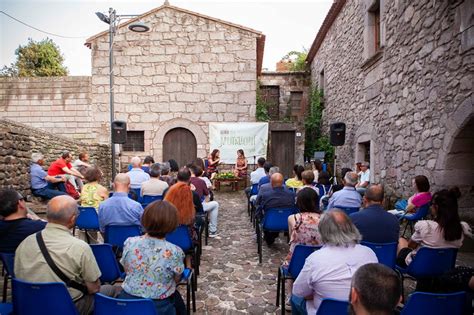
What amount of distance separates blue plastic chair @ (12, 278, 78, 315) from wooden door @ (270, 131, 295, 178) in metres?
10.7

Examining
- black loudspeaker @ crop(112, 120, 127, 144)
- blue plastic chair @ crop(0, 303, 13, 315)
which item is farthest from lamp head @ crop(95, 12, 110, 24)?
blue plastic chair @ crop(0, 303, 13, 315)

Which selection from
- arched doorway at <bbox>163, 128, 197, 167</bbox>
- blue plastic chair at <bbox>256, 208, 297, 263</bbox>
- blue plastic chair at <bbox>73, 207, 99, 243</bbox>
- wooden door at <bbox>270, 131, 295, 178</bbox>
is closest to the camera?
blue plastic chair at <bbox>73, 207, 99, 243</bbox>

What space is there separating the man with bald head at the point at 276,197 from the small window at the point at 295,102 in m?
11.2

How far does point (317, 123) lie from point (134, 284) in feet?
39.8

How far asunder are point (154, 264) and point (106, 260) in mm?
777

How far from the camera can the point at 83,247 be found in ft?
6.52

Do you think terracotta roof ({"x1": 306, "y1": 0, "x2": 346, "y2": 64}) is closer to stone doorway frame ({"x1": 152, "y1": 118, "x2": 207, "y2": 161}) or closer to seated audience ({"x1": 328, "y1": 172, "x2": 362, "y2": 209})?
stone doorway frame ({"x1": 152, "y1": 118, "x2": 207, "y2": 161})

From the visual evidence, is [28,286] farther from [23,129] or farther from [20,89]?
[20,89]

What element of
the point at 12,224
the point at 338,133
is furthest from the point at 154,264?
the point at 338,133

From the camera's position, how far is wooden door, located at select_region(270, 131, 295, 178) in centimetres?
1221

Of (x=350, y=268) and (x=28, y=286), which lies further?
(x=350, y=268)

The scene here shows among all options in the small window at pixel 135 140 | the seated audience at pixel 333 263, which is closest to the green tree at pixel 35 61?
the small window at pixel 135 140

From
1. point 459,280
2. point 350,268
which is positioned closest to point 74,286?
point 350,268

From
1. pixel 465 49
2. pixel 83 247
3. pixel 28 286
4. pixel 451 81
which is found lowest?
pixel 28 286
